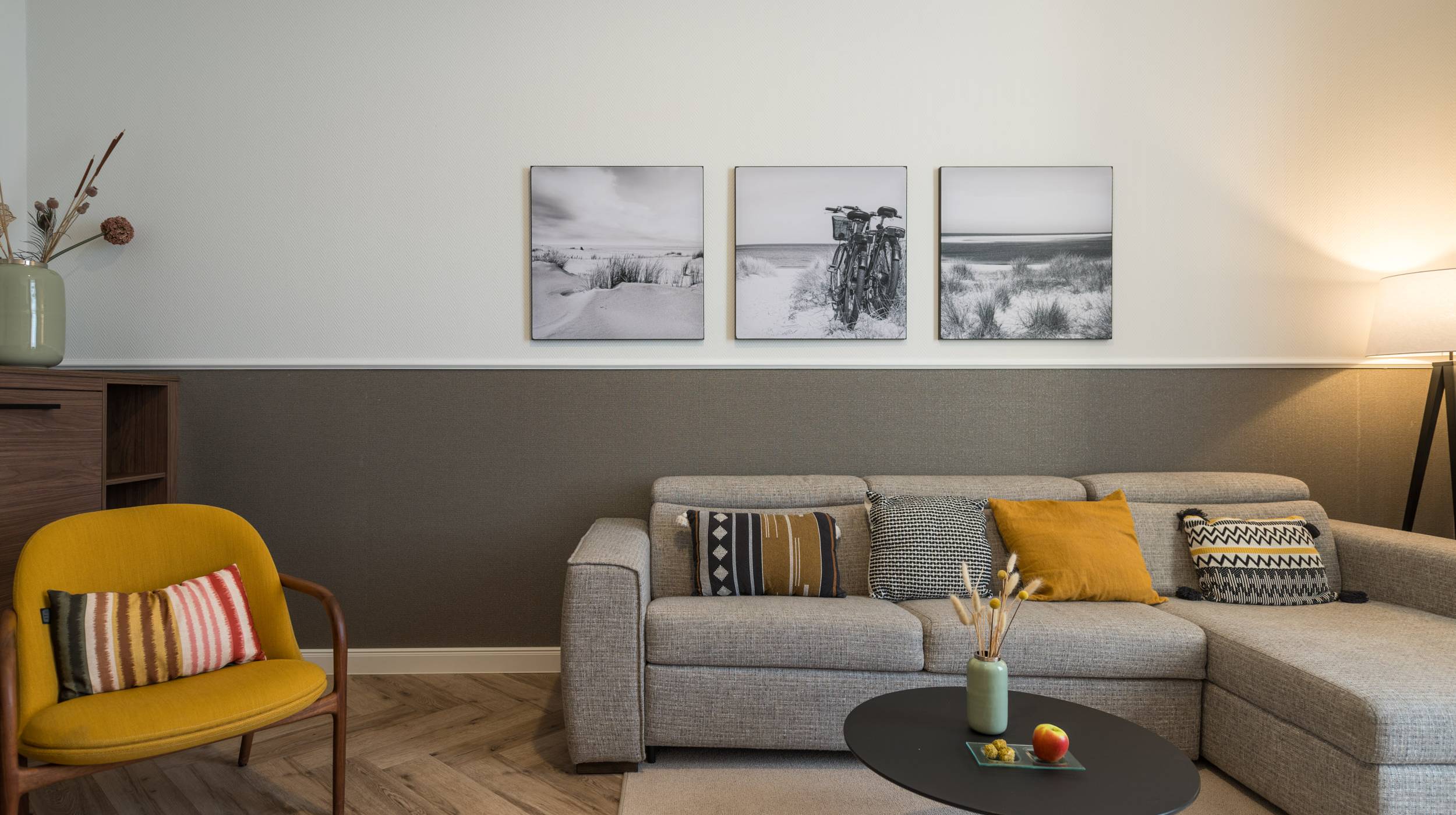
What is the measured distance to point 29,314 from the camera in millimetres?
2652

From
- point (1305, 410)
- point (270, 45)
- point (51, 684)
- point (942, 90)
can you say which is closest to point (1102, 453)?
point (1305, 410)

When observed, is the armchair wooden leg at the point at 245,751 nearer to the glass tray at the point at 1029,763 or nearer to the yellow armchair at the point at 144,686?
the yellow armchair at the point at 144,686

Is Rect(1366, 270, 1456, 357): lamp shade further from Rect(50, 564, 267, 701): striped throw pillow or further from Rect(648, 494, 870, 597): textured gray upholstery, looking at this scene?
Rect(50, 564, 267, 701): striped throw pillow

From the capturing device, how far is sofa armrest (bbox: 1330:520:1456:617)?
7.93 feet

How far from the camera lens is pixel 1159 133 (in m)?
3.19

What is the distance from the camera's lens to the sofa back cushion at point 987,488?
9.53 ft

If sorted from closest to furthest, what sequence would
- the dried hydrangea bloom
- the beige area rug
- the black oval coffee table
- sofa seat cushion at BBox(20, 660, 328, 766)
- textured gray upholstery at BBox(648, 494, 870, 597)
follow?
1. the black oval coffee table
2. sofa seat cushion at BBox(20, 660, 328, 766)
3. the beige area rug
4. textured gray upholstery at BBox(648, 494, 870, 597)
5. the dried hydrangea bloom

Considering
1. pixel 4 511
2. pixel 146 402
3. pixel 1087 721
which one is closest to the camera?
pixel 1087 721

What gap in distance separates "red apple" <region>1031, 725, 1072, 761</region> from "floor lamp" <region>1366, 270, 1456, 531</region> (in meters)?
2.46

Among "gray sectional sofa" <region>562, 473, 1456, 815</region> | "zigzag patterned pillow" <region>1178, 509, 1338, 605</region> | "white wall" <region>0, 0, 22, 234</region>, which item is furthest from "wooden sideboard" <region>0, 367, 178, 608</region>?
"zigzag patterned pillow" <region>1178, 509, 1338, 605</region>

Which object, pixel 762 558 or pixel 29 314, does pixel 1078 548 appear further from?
pixel 29 314

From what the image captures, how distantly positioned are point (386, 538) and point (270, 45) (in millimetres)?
2102

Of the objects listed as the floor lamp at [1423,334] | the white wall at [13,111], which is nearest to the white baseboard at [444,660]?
the white wall at [13,111]

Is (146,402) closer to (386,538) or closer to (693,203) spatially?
(386,538)
